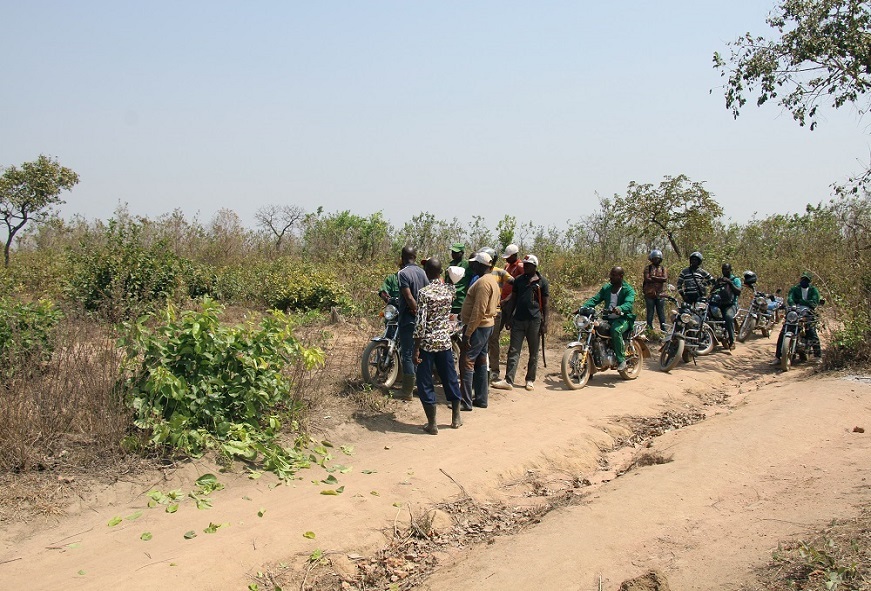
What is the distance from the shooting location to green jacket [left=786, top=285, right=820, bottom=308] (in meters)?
11.7

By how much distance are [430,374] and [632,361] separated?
455cm

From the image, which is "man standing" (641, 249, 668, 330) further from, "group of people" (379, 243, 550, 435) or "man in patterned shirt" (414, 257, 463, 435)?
"man in patterned shirt" (414, 257, 463, 435)

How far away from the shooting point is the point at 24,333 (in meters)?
6.27

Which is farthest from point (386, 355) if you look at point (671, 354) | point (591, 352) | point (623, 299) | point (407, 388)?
point (671, 354)

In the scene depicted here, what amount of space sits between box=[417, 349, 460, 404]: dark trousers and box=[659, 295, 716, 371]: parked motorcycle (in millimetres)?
5282

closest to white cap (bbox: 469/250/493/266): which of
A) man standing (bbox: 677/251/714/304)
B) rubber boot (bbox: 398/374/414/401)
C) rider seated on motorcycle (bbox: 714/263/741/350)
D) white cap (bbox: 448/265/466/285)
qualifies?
white cap (bbox: 448/265/466/285)

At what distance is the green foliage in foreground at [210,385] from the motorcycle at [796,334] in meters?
8.96

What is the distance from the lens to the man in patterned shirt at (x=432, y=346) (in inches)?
291

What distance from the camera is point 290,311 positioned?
45.2 feet

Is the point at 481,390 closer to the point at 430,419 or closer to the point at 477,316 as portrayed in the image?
the point at 477,316

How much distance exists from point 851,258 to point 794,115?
270 centimetres

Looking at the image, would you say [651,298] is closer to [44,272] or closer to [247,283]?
[247,283]

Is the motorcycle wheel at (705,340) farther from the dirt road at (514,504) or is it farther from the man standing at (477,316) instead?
the man standing at (477,316)

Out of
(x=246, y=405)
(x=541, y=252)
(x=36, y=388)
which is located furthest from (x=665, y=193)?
(x=36, y=388)
